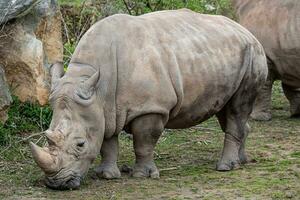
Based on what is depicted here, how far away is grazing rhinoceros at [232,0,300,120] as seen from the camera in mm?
10953

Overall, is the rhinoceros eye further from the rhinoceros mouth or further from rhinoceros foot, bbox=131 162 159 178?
rhinoceros foot, bbox=131 162 159 178

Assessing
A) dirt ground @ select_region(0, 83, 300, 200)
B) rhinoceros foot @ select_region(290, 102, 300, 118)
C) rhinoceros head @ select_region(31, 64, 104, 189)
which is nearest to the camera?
rhinoceros head @ select_region(31, 64, 104, 189)

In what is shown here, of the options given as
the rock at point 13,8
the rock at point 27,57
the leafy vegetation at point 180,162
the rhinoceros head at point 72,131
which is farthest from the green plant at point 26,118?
the rhinoceros head at point 72,131

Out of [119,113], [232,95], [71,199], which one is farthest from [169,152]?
[71,199]

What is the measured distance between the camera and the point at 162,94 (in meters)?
7.54

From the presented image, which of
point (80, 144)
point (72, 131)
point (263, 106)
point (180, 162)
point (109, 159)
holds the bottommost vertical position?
point (263, 106)

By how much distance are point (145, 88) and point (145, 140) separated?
0.47 meters

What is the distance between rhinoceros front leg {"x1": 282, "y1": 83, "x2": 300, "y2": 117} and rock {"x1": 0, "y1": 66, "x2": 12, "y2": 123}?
3904 millimetres

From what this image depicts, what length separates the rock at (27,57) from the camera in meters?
9.56

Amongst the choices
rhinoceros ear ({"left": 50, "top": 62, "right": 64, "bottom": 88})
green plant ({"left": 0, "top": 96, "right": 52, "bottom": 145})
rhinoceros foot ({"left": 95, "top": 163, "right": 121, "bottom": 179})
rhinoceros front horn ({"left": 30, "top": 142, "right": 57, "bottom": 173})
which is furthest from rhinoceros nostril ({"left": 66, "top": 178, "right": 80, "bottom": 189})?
green plant ({"left": 0, "top": 96, "right": 52, "bottom": 145})

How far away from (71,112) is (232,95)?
178 cm

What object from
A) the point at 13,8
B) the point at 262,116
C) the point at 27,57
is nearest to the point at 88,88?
the point at 13,8

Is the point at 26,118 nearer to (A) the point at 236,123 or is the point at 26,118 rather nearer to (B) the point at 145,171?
(B) the point at 145,171

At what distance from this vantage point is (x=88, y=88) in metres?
7.25
